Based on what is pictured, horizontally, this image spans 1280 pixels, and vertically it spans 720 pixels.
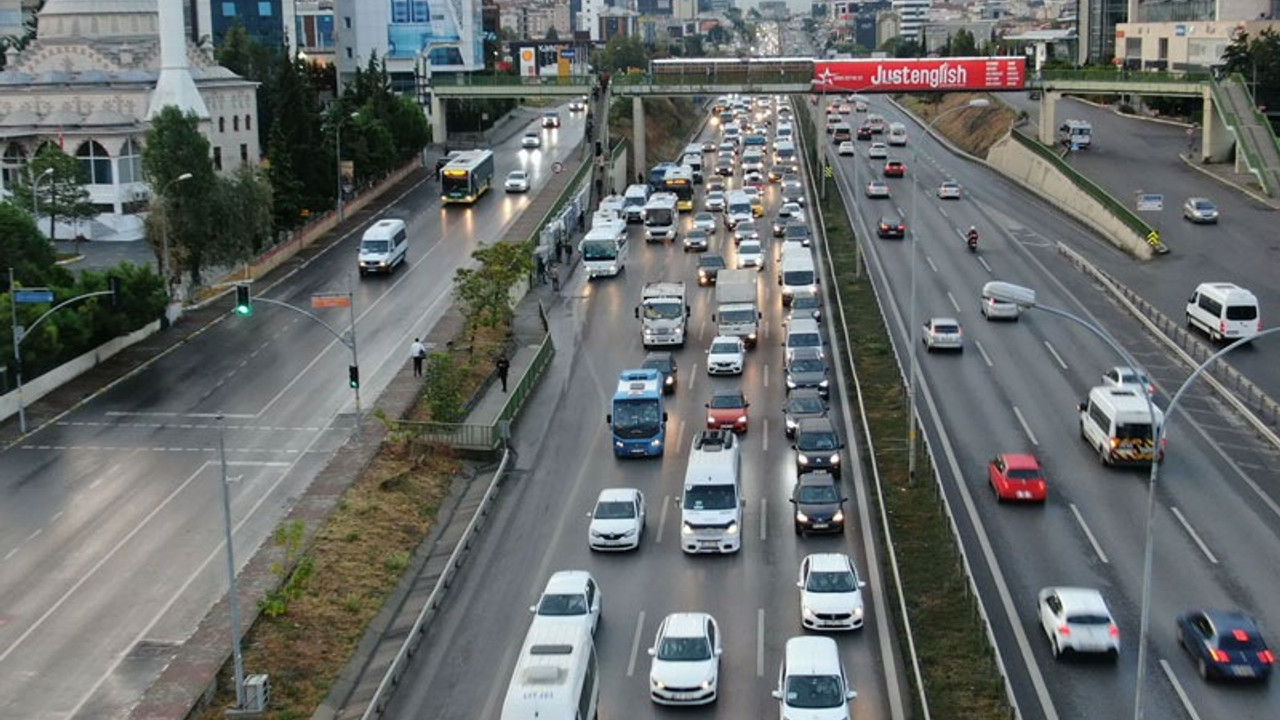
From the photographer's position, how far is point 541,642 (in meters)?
30.5

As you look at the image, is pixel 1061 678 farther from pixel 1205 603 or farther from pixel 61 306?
pixel 61 306

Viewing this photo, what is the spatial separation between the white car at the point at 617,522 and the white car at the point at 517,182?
59.6 m

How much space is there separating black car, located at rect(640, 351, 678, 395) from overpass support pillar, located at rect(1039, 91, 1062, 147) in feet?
190

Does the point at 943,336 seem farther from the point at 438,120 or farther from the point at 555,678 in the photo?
the point at 438,120

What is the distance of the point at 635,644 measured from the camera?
3575cm

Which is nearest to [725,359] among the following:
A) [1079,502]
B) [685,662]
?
[1079,502]

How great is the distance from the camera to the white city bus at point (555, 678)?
2808 cm

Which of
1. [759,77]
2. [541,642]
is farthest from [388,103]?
[541,642]

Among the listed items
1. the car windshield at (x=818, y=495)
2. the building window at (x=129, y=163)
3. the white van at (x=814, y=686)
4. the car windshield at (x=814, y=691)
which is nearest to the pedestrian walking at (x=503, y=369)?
the car windshield at (x=818, y=495)

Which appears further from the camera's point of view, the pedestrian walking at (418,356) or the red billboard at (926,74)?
the red billboard at (926,74)

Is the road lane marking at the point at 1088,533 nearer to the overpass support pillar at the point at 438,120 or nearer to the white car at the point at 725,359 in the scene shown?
the white car at the point at 725,359

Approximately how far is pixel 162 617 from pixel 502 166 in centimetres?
7892

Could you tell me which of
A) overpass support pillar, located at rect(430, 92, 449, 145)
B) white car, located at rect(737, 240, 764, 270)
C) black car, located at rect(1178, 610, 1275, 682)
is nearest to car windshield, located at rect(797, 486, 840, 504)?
black car, located at rect(1178, 610, 1275, 682)

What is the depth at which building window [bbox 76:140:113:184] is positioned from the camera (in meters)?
96.6
